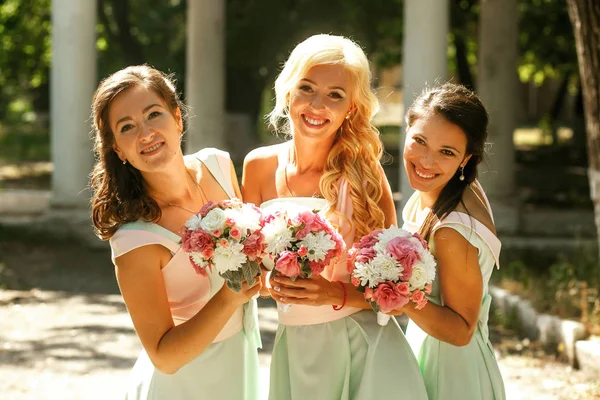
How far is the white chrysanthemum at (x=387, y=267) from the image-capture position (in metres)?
3.16

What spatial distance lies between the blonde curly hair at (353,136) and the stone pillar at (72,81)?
8.78m

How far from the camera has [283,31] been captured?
18734 mm

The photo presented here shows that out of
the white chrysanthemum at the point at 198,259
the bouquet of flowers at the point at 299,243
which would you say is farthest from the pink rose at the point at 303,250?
the white chrysanthemum at the point at 198,259

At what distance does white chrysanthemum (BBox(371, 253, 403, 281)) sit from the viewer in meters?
3.16

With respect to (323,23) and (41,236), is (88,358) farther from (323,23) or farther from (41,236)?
(323,23)

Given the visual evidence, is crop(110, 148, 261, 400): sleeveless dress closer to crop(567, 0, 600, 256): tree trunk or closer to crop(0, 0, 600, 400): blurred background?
crop(0, 0, 600, 400): blurred background

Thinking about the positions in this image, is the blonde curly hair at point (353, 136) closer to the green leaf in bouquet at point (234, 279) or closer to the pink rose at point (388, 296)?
the pink rose at point (388, 296)

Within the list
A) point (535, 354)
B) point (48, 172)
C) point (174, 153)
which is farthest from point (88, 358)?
point (48, 172)

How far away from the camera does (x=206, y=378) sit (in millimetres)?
3572

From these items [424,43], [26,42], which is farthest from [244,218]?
[26,42]

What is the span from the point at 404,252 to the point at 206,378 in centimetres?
99

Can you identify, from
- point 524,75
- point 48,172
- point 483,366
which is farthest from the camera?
point 524,75

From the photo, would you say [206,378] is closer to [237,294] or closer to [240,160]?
[237,294]

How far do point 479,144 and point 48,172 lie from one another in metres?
18.4
